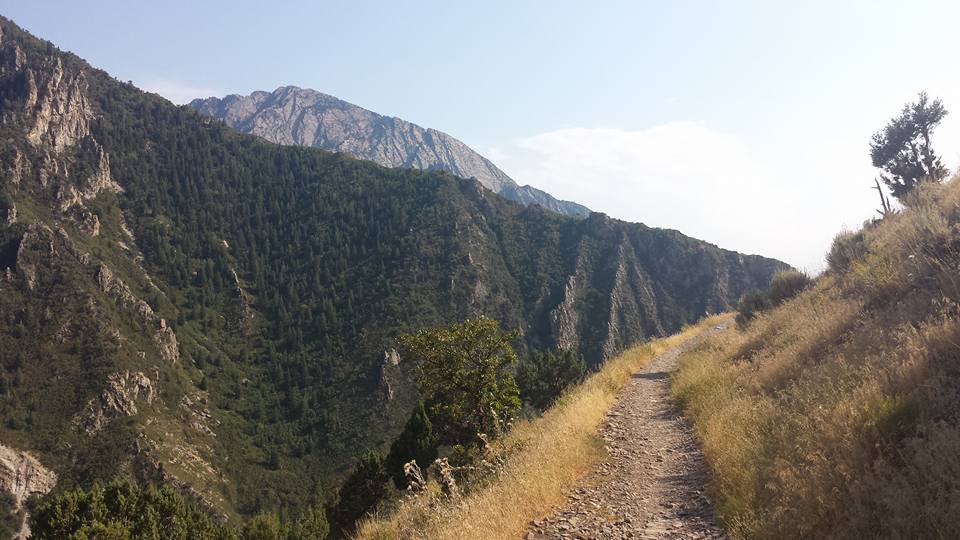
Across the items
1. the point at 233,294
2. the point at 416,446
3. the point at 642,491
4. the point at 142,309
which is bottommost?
the point at 416,446

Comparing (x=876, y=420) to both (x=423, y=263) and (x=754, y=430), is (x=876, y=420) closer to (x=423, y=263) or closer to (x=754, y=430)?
(x=754, y=430)

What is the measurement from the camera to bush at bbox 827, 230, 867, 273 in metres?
15.6

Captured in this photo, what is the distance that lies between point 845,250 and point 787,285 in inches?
212

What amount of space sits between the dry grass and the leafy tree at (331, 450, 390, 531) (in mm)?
40174

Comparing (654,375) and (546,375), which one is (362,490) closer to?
(546,375)

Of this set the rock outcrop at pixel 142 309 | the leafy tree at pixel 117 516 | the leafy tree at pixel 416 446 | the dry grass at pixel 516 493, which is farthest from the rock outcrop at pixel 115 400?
the dry grass at pixel 516 493

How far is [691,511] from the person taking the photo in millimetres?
6391

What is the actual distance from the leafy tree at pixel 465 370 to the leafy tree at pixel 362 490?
107ft

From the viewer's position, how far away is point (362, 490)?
4788 cm

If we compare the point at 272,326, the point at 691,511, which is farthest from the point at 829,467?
the point at 272,326

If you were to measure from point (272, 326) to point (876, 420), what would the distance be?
169556mm

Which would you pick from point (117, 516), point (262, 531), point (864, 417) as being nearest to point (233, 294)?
point (262, 531)

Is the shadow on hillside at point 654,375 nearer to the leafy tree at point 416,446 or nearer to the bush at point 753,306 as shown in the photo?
the bush at point 753,306

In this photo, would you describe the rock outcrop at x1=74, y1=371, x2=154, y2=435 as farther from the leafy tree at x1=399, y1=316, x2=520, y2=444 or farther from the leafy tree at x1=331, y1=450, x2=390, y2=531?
the leafy tree at x1=399, y1=316, x2=520, y2=444
